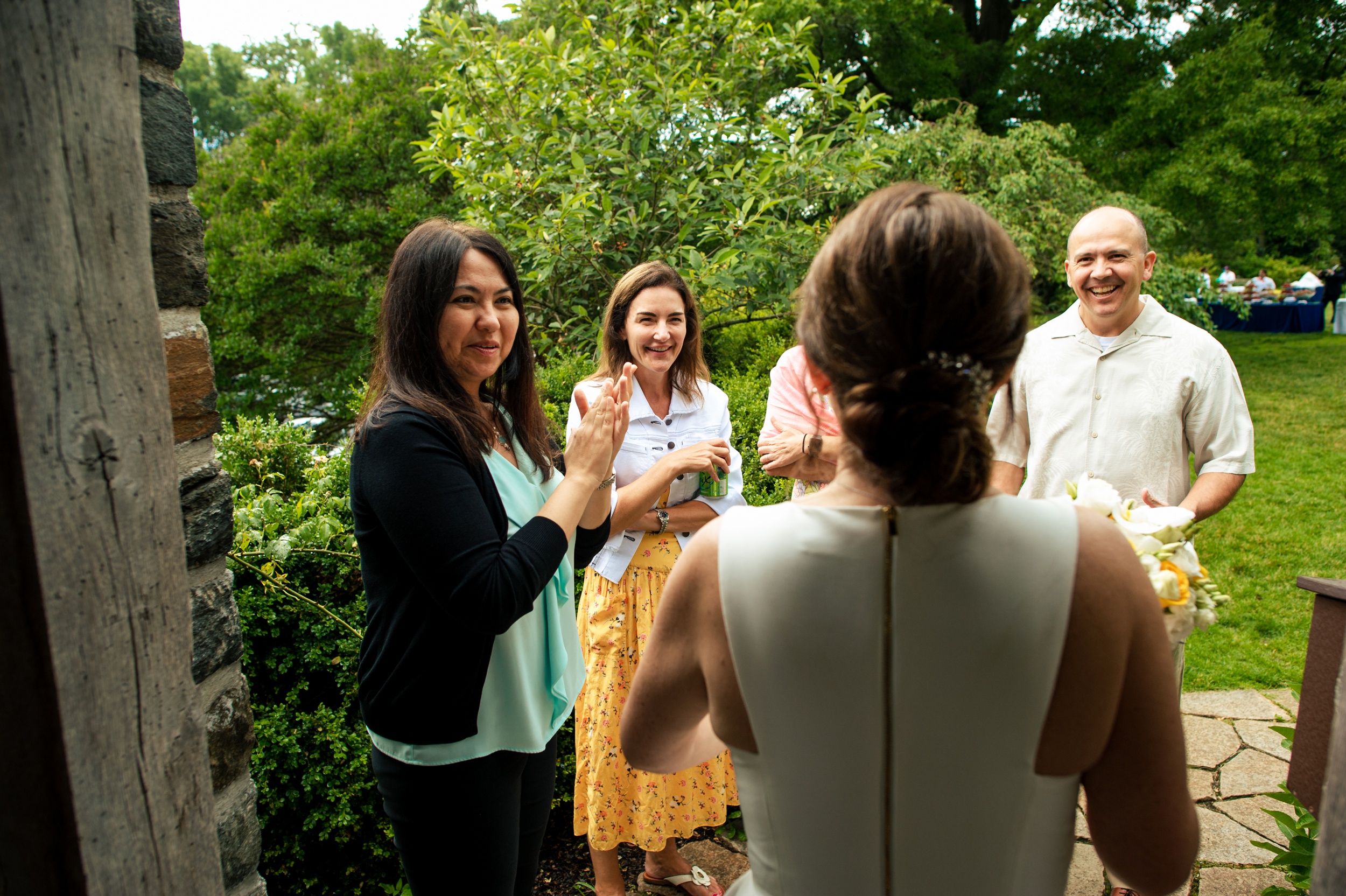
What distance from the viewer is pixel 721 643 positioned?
113cm

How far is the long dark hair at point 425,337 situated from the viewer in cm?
171

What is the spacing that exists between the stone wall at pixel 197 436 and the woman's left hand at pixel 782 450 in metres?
1.72

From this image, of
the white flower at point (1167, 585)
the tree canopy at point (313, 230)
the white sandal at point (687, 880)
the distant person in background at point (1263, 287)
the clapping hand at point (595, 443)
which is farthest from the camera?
the distant person in background at point (1263, 287)

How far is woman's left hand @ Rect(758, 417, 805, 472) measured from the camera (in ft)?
9.24

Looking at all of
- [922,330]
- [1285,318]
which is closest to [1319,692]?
[922,330]

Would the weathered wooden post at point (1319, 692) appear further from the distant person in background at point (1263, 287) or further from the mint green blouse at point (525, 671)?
the distant person in background at point (1263, 287)

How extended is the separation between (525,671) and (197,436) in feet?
2.85

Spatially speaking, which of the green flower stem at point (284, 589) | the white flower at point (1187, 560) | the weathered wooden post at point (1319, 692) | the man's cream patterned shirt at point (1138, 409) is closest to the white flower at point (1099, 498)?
the white flower at point (1187, 560)

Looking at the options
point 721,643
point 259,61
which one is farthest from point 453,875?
point 259,61

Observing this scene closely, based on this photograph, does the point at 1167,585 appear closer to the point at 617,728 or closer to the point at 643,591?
the point at 643,591

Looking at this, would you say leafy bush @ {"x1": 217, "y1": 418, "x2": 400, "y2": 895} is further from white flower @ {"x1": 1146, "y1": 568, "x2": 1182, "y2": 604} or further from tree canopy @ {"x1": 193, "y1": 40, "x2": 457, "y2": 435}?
tree canopy @ {"x1": 193, "y1": 40, "x2": 457, "y2": 435}

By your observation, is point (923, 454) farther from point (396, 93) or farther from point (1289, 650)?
point (396, 93)

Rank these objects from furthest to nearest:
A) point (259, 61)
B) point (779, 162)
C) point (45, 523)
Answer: point (259, 61), point (779, 162), point (45, 523)

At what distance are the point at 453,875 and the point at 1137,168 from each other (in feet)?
39.5
